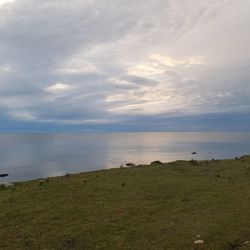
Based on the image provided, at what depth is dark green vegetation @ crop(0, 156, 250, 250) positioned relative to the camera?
545 inches

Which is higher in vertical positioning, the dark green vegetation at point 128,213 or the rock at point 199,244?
the dark green vegetation at point 128,213

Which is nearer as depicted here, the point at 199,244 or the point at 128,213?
the point at 199,244

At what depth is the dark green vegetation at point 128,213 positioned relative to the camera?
13.8m

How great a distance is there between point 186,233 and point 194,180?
41.5 ft

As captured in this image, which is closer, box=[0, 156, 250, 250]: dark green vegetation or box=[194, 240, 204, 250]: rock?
box=[194, 240, 204, 250]: rock

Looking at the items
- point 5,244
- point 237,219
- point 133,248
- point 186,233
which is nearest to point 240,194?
point 237,219

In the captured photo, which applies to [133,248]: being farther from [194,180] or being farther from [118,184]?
[194,180]

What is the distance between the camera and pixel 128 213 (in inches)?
683

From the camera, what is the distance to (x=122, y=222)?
15961mm

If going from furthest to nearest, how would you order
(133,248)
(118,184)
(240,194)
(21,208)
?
(118,184)
(240,194)
(21,208)
(133,248)

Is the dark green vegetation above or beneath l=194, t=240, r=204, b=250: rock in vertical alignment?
above

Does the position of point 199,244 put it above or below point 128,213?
below

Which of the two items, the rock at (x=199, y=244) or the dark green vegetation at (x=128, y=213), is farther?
the dark green vegetation at (x=128, y=213)

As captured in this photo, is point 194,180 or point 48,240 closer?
point 48,240
